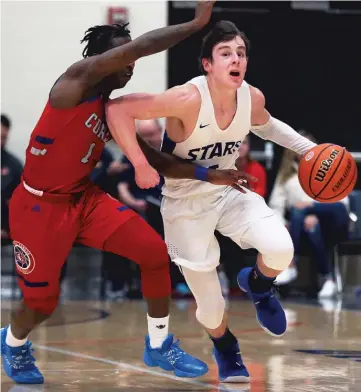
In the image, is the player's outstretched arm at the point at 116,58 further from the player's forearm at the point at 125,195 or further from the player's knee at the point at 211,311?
the player's forearm at the point at 125,195

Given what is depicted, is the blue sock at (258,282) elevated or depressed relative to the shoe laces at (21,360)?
elevated

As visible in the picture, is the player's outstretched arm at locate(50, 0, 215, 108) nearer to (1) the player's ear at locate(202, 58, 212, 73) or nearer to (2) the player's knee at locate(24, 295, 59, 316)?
(1) the player's ear at locate(202, 58, 212, 73)

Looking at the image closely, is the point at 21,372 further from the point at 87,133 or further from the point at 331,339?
the point at 331,339

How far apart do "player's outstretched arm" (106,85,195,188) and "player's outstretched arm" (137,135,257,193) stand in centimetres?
23

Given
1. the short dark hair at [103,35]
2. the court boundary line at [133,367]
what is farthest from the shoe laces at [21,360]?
the short dark hair at [103,35]

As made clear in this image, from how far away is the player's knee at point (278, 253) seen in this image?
15.4 feet

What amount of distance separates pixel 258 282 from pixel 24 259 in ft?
4.18

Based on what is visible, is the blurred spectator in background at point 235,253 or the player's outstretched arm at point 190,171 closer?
the player's outstretched arm at point 190,171

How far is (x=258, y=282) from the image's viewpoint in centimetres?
503

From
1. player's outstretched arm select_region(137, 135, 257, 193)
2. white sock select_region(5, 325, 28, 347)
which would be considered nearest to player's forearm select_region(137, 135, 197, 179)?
player's outstretched arm select_region(137, 135, 257, 193)

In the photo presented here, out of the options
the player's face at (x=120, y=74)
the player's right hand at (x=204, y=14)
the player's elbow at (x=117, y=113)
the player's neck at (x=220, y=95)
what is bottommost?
the player's elbow at (x=117, y=113)

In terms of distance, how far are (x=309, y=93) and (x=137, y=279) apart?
3.94 m

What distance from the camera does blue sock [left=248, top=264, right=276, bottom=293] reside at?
16.4ft

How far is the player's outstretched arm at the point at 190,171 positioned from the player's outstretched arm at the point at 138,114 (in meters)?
0.23
